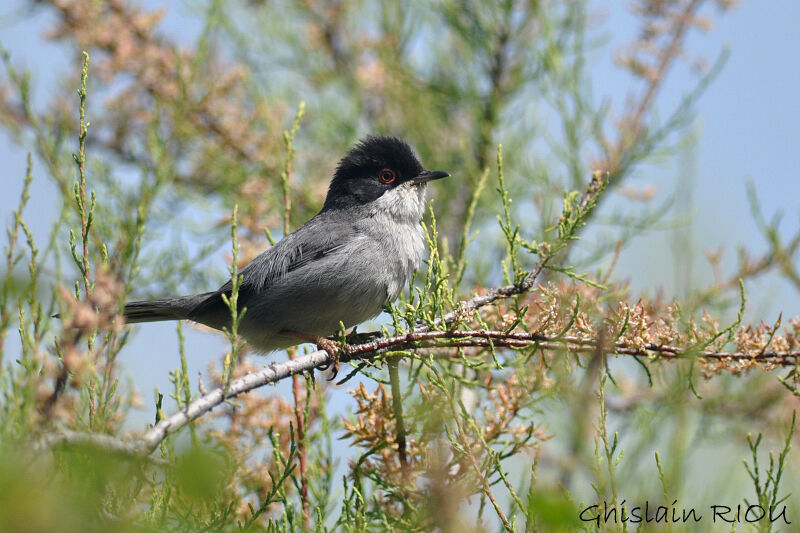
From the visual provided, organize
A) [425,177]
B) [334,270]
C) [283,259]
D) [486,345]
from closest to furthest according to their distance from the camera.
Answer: [486,345]
[334,270]
[283,259]
[425,177]

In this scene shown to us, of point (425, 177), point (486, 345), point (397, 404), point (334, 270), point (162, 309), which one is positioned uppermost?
point (425, 177)

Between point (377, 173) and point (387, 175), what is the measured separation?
0.08 meters

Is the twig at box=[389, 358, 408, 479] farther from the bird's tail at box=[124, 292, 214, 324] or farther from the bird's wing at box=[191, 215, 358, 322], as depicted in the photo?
the bird's tail at box=[124, 292, 214, 324]

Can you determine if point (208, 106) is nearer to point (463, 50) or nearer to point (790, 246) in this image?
point (463, 50)

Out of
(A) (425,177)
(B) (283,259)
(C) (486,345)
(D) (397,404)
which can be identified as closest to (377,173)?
(A) (425,177)

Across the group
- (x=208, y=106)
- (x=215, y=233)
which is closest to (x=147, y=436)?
(x=215, y=233)

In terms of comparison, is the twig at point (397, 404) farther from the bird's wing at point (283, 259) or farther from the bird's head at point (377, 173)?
the bird's head at point (377, 173)

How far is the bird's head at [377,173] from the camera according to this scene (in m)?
4.81

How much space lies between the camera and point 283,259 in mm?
4359

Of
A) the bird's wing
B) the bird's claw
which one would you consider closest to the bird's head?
the bird's wing

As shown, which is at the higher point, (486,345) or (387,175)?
(387,175)

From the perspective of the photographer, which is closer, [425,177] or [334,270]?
[334,270]

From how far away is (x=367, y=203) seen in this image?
15.6 ft

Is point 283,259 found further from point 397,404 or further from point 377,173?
point 397,404
